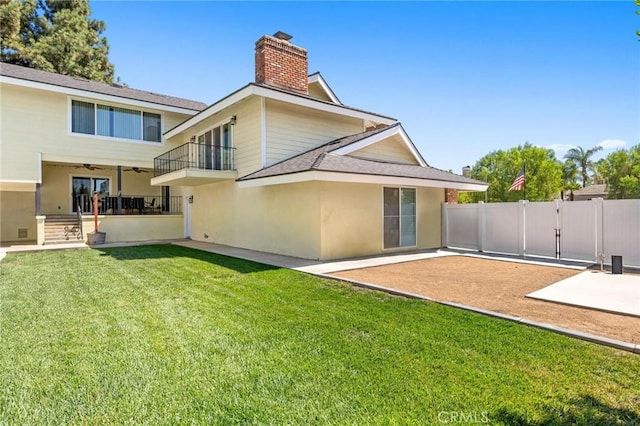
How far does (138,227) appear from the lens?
1631cm

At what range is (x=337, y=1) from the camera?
11953 millimetres

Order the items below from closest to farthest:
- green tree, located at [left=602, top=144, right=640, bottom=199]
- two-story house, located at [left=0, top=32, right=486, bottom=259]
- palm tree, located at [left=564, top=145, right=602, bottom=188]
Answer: two-story house, located at [left=0, top=32, right=486, bottom=259]
green tree, located at [left=602, top=144, right=640, bottom=199]
palm tree, located at [left=564, top=145, right=602, bottom=188]

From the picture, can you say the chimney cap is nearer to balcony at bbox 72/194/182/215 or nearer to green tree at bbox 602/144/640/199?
balcony at bbox 72/194/182/215

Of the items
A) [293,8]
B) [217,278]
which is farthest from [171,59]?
[217,278]

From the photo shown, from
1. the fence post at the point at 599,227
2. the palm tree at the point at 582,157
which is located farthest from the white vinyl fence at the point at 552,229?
the palm tree at the point at 582,157

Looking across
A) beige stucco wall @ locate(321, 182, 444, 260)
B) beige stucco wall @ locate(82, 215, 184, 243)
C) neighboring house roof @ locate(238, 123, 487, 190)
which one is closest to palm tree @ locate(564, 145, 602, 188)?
neighboring house roof @ locate(238, 123, 487, 190)

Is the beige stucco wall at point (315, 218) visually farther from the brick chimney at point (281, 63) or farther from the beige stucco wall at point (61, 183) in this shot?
the beige stucco wall at point (61, 183)

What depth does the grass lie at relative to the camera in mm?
2639

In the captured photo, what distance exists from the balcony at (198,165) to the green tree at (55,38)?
1794 centimetres

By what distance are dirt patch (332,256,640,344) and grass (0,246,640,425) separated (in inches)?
27.3

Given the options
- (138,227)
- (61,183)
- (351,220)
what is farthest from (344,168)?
(61,183)

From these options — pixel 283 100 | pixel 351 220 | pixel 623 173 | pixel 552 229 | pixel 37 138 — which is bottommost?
pixel 552 229

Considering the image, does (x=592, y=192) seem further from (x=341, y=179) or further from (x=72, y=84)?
(x=72, y=84)

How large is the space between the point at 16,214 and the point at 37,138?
4630 mm
